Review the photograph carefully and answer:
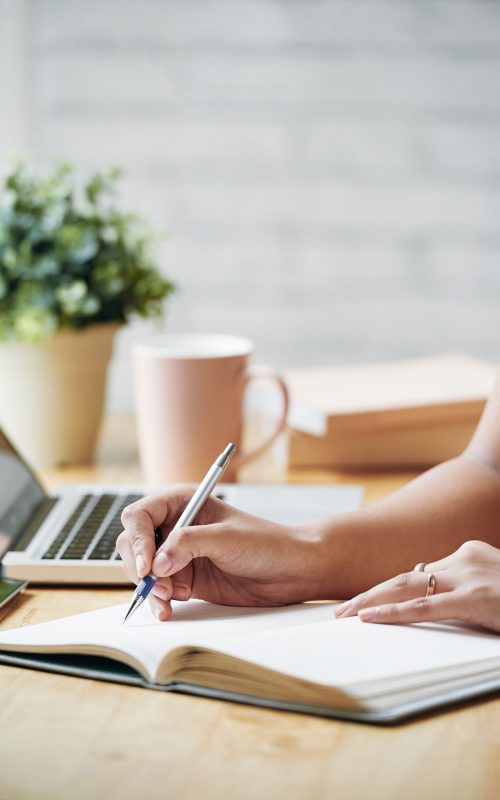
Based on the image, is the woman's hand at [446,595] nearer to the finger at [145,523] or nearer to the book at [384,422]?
the finger at [145,523]

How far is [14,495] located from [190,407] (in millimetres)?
254

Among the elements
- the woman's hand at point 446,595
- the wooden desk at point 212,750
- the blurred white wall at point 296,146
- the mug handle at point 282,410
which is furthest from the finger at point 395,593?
the blurred white wall at point 296,146

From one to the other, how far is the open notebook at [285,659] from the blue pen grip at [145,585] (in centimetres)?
2

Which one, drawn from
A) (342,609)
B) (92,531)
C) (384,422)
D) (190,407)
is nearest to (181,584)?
(342,609)

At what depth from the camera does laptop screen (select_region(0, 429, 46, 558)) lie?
921 mm

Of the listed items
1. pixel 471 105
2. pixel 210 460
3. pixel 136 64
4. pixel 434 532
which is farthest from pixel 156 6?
pixel 434 532

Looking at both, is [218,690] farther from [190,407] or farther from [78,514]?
[190,407]

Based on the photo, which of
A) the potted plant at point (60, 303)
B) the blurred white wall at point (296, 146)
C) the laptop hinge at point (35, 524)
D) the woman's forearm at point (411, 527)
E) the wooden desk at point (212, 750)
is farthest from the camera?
the blurred white wall at point (296, 146)

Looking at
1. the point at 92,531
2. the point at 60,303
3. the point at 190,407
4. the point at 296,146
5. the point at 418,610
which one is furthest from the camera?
the point at 296,146

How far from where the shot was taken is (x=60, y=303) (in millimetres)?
1261

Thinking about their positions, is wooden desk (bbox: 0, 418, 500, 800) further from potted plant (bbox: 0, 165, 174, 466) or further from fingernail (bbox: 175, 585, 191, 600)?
potted plant (bbox: 0, 165, 174, 466)

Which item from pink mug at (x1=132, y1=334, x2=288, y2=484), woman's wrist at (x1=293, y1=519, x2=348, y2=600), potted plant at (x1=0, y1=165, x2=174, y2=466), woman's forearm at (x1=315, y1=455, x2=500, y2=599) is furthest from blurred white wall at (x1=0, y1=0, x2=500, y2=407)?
woman's wrist at (x1=293, y1=519, x2=348, y2=600)

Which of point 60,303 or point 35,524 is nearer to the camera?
point 35,524

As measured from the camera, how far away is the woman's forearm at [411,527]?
0.78m
